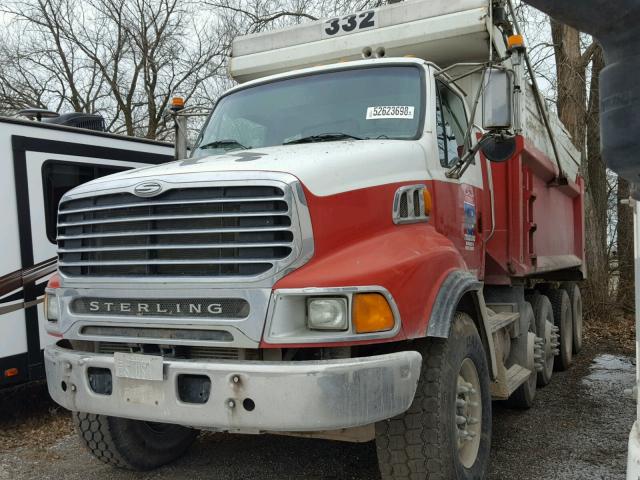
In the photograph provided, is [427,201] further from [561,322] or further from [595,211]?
[595,211]

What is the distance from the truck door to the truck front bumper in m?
1.20

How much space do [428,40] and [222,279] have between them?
289cm

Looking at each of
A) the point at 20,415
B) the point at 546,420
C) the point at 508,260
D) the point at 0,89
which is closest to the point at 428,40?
the point at 508,260

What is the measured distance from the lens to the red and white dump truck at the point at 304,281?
2.89 metres

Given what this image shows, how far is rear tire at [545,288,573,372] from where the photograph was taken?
7.68m

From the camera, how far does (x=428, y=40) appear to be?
4855mm

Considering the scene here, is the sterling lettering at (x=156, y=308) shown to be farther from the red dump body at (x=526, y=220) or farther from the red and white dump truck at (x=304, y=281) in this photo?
the red dump body at (x=526, y=220)

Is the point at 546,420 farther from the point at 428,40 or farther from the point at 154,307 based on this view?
the point at 154,307

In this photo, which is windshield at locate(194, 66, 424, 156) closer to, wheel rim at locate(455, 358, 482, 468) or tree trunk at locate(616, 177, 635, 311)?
wheel rim at locate(455, 358, 482, 468)

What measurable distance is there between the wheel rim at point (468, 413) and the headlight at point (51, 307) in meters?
2.44

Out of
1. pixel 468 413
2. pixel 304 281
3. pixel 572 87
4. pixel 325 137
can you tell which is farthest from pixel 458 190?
pixel 572 87

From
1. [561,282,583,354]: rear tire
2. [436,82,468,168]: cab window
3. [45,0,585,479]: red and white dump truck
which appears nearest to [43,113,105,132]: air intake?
[45,0,585,479]: red and white dump truck

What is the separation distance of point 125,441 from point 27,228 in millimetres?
2503

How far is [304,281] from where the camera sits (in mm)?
2893
